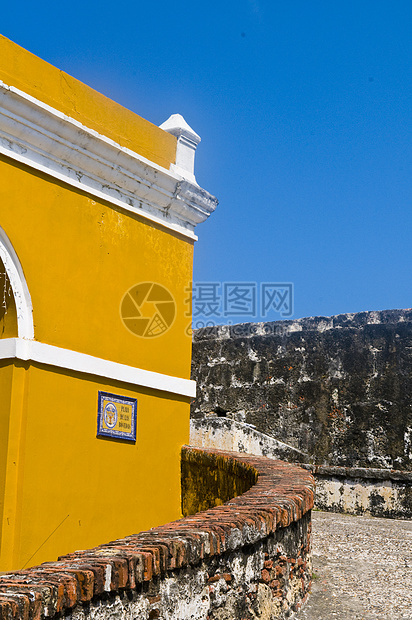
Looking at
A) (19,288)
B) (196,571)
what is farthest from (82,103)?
(196,571)

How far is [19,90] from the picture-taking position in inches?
206

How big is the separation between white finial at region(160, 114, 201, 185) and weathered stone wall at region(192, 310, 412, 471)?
371 cm

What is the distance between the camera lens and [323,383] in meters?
9.42

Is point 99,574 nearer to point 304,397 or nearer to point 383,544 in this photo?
point 383,544

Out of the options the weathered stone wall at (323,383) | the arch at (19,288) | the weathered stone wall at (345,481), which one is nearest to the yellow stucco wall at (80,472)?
the arch at (19,288)

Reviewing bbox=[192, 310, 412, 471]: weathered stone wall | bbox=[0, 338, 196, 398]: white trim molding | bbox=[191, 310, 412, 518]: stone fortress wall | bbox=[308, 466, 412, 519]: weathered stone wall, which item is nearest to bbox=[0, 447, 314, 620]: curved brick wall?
bbox=[0, 338, 196, 398]: white trim molding

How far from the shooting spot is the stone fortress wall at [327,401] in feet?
27.7

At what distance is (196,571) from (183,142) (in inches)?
197

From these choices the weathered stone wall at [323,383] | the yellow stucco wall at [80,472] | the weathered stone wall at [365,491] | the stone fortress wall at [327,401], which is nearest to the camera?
the yellow stucco wall at [80,472]

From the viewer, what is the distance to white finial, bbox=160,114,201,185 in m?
6.91
